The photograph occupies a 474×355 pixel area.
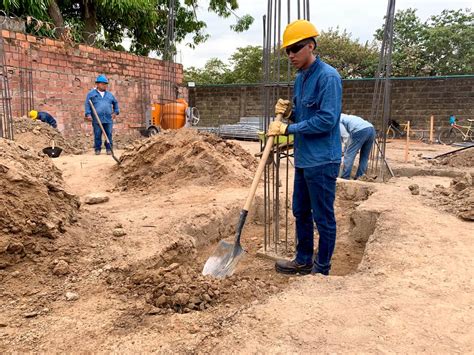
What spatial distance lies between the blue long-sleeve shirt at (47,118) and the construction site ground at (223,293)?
20.2 feet

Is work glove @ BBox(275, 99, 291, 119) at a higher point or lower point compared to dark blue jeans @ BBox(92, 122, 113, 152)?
higher

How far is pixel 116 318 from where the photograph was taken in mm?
2248

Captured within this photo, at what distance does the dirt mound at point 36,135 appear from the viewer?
833cm

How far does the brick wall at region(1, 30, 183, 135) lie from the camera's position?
30.4 feet

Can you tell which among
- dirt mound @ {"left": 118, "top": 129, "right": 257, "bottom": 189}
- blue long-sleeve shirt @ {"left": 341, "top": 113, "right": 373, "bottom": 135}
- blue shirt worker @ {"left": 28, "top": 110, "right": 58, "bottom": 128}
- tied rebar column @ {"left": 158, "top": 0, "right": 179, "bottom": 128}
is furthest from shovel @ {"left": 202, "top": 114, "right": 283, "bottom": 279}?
tied rebar column @ {"left": 158, "top": 0, "right": 179, "bottom": 128}

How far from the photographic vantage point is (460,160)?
8430 millimetres

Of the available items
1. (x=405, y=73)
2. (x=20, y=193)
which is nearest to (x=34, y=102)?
(x=20, y=193)

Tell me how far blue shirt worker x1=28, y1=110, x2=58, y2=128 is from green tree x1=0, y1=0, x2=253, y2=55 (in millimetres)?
3653

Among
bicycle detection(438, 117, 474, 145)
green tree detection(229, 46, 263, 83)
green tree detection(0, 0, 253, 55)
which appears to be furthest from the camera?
green tree detection(229, 46, 263, 83)

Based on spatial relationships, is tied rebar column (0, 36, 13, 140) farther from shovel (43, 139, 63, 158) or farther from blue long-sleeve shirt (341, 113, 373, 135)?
blue long-sleeve shirt (341, 113, 373, 135)

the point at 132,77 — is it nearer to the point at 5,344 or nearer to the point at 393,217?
the point at 393,217

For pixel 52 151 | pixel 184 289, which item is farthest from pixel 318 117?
pixel 52 151

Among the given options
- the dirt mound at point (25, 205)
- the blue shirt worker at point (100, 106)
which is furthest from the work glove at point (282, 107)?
the blue shirt worker at point (100, 106)

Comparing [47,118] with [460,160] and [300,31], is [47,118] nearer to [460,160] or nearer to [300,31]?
[300,31]
